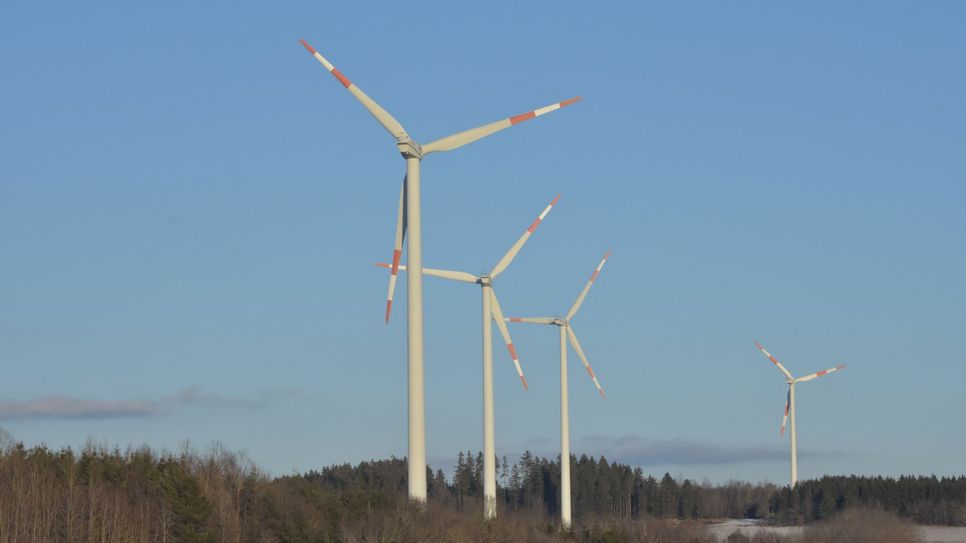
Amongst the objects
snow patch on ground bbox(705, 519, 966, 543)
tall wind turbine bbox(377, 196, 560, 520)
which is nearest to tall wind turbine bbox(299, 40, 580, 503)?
tall wind turbine bbox(377, 196, 560, 520)

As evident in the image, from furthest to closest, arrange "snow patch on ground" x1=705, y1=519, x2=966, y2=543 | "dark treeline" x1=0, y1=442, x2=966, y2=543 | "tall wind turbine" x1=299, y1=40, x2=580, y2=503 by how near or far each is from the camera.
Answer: "snow patch on ground" x1=705, y1=519, x2=966, y2=543 → "dark treeline" x1=0, y1=442, x2=966, y2=543 → "tall wind turbine" x1=299, y1=40, x2=580, y2=503

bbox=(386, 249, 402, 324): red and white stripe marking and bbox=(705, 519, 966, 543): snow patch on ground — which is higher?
bbox=(386, 249, 402, 324): red and white stripe marking

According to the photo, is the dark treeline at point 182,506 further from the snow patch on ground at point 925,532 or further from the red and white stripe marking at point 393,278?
the snow patch on ground at point 925,532

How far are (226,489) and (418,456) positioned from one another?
36.3 metres

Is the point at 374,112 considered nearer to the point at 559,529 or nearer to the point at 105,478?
the point at 105,478

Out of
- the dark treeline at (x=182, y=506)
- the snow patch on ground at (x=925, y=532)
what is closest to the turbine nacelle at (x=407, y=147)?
the dark treeline at (x=182, y=506)

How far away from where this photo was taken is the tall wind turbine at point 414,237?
61062 mm

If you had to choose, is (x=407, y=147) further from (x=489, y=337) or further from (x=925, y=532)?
(x=925, y=532)

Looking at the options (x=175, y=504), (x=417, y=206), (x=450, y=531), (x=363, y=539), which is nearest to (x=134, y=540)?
(x=175, y=504)

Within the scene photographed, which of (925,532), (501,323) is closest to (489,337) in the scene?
(501,323)

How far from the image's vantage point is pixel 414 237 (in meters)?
62.7

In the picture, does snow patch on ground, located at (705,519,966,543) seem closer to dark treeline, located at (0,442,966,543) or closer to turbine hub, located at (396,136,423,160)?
dark treeline, located at (0,442,966,543)

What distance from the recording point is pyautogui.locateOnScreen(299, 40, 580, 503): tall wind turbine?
61062 mm

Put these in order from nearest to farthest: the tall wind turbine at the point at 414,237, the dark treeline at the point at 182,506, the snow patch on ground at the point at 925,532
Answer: the tall wind turbine at the point at 414,237, the dark treeline at the point at 182,506, the snow patch on ground at the point at 925,532
